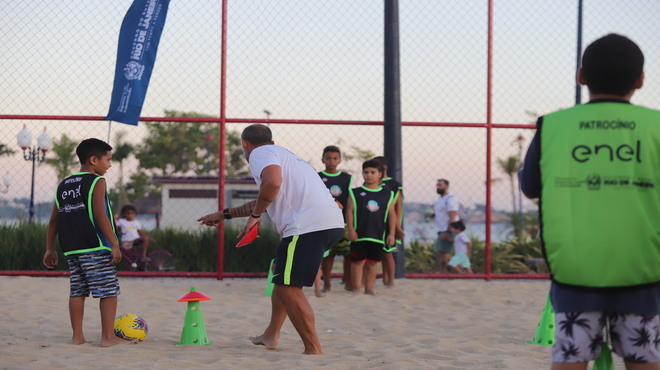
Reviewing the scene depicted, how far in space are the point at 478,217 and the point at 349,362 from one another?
742cm

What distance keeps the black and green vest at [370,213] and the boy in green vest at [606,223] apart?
19.4 feet

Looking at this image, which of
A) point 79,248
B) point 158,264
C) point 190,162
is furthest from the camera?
point 190,162

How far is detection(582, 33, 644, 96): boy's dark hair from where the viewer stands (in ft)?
8.24

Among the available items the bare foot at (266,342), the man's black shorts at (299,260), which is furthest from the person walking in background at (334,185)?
the man's black shorts at (299,260)

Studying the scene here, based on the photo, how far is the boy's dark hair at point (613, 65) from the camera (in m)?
2.51

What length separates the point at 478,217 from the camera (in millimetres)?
11695

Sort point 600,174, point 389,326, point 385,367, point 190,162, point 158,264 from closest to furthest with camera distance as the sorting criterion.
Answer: point 600,174
point 385,367
point 389,326
point 158,264
point 190,162

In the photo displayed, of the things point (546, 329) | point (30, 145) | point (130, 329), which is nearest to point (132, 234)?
point (30, 145)

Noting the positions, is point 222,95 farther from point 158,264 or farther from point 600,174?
point 600,174

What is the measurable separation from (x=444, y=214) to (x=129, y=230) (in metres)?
4.57

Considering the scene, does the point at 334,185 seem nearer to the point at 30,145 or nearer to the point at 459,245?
the point at 459,245

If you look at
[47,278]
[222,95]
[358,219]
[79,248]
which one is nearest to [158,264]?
[47,278]

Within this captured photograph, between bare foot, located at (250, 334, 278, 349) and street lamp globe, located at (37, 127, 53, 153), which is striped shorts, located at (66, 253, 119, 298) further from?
street lamp globe, located at (37, 127, 53, 153)

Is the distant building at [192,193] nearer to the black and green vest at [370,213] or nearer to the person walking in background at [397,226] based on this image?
the person walking in background at [397,226]
